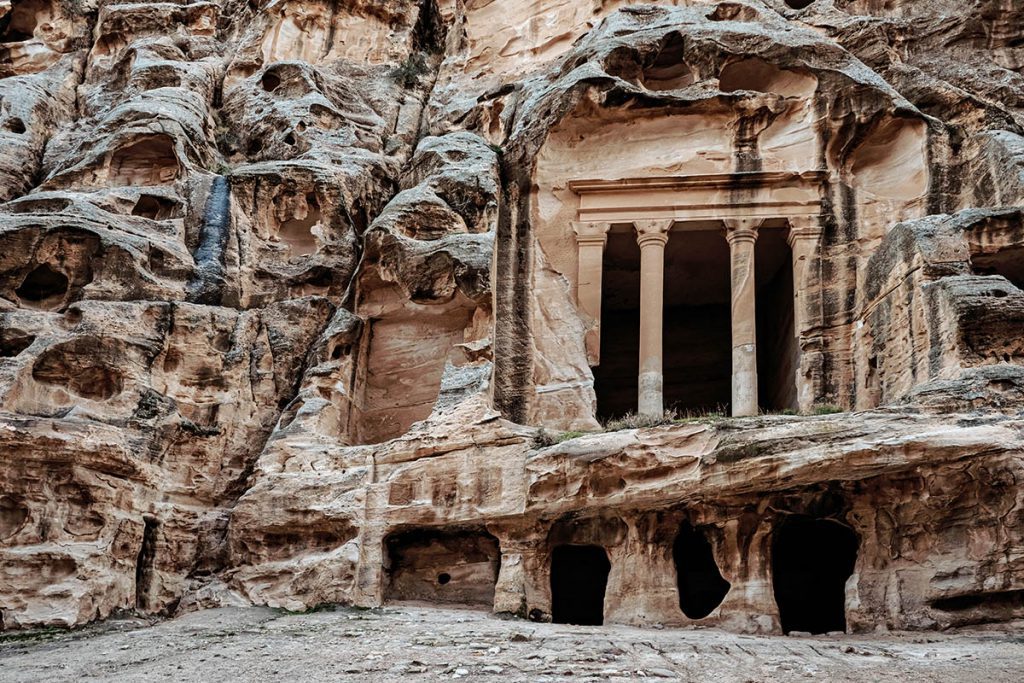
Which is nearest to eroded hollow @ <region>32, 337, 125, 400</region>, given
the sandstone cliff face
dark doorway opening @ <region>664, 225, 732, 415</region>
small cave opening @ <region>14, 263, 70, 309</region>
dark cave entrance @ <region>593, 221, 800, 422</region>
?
the sandstone cliff face

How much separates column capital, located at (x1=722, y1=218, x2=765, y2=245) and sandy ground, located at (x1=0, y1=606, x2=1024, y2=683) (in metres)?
7.96

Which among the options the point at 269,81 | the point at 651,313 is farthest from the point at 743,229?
the point at 269,81

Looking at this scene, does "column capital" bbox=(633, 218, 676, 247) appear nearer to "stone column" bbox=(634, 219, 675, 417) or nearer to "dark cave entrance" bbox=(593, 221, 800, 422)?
"stone column" bbox=(634, 219, 675, 417)

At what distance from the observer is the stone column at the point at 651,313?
17859 millimetres

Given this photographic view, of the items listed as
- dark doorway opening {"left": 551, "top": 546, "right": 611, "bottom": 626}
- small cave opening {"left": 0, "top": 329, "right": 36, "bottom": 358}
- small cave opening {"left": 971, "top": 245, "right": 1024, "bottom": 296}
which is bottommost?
dark doorway opening {"left": 551, "top": 546, "right": 611, "bottom": 626}

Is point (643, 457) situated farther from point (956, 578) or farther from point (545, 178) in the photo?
point (545, 178)

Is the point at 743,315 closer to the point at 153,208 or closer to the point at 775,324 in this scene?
the point at 775,324

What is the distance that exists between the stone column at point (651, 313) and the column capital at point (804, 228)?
2.04 metres

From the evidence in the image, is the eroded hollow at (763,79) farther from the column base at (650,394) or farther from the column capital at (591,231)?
the column base at (650,394)

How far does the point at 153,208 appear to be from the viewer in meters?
19.2

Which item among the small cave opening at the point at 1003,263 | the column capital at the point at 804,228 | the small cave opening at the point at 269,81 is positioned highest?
the small cave opening at the point at 269,81

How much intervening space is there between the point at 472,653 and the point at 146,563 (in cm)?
627

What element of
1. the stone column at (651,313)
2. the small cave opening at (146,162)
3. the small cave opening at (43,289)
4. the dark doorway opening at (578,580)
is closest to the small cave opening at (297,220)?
the small cave opening at (146,162)

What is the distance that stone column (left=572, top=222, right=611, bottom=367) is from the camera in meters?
18.2
